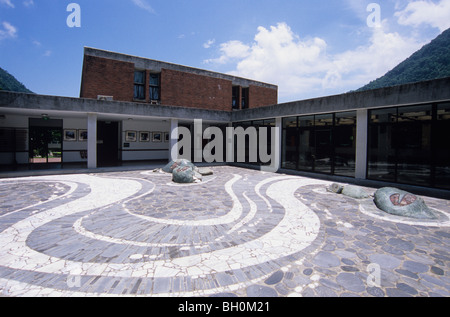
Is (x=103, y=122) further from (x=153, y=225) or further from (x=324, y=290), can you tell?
(x=324, y=290)

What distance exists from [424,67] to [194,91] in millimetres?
61988

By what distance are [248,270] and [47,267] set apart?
10.4ft

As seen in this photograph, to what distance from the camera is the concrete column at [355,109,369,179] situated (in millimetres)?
10828

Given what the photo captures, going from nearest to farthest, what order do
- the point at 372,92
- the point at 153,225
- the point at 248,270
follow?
the point at 248,270
the point at 153,225
the point at 372,92

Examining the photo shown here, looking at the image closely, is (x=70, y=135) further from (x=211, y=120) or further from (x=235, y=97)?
(x=235, y=97)

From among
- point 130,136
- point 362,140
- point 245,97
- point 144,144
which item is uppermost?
point 245,97

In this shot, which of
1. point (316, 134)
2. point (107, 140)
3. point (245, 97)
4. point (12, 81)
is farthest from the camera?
point (12, 81)

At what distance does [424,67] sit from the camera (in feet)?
182

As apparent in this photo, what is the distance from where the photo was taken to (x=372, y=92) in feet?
34.0

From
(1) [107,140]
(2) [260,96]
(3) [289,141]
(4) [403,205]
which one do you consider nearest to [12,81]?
(1) [107,140]

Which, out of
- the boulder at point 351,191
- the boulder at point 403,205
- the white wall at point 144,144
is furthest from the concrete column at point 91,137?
the boulder at point 403,205

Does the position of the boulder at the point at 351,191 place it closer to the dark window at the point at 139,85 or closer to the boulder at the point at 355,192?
the boulder at the point at 355,192
